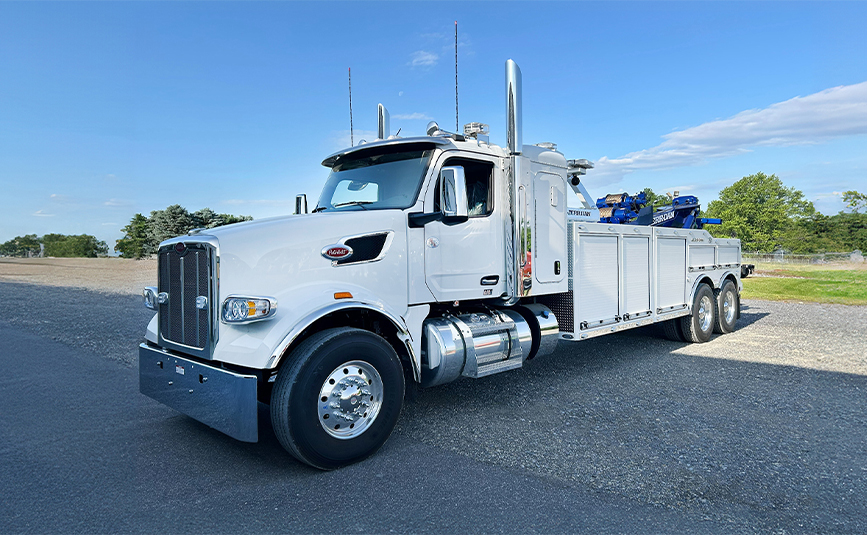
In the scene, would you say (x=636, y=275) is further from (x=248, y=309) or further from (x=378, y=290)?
(x=248, y=309)

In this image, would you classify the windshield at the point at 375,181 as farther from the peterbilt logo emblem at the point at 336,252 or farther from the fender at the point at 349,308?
the fender at the point at 349,308

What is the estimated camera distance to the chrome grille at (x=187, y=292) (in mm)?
4177

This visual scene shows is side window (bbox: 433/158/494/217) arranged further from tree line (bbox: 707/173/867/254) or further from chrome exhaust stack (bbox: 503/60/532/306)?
tree line (bbox: 707/173/867/254)

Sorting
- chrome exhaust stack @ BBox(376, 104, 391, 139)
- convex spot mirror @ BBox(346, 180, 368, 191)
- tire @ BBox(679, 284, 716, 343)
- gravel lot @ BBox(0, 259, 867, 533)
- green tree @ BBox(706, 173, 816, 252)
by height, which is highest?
green tree @ BBox(706, 173, 816, 252)

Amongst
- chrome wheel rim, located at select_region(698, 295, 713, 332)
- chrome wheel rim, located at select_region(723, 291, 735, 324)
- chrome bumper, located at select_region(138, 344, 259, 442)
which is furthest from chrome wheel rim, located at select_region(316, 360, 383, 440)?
chrome wheel rim, located at select_region(723, 291, 735, 324)

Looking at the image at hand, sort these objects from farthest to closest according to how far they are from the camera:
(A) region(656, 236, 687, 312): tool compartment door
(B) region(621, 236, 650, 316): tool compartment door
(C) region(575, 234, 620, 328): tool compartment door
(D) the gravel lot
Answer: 1. (A) region(656, 236, 687, 312): tool compartment door
2. (B) region(621, 236, 650, 316): tool compartment door
3. (C) region(575, 234, 620, 328): tool compartment door
4. (D) the gravel lot

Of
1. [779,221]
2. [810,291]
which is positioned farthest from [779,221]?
[810,291]

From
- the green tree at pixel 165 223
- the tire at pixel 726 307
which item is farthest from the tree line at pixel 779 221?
the tire at pixel 726 307

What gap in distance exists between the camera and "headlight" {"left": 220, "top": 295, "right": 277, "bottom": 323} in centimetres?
392

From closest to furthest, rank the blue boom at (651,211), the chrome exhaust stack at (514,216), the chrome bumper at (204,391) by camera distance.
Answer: the chrome bumper at (204,391), the chrome exhaust stack at (514,216), the blue boom at (651,211)

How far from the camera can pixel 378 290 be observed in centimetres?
469

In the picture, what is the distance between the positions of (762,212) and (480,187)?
76.7 m

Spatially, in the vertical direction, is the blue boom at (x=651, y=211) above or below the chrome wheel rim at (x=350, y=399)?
above

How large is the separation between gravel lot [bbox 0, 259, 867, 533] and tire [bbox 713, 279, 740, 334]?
49 cm
